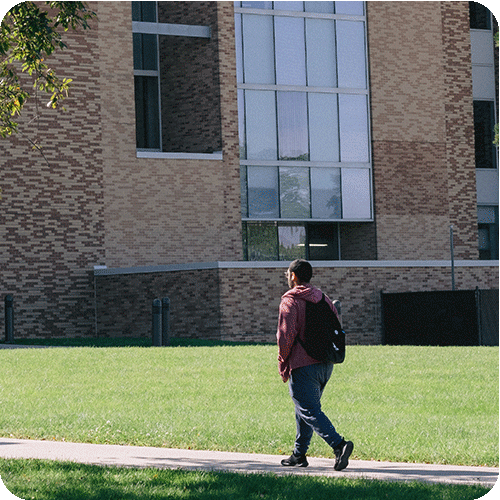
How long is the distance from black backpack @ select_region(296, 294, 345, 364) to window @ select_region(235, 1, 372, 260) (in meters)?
20.8

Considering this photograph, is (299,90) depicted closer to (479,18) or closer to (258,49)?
(258,49)

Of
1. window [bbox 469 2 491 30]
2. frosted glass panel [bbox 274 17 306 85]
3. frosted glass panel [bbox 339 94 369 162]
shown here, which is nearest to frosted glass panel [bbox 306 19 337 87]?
frosted glass panel [bbox 274 17 306 85]

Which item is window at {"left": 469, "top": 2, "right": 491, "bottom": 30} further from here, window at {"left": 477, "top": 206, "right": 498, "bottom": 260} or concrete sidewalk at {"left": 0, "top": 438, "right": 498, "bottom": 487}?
concrete sidewalk at {"left": 0, "top": 438, "right": 498, "bottom": 487}

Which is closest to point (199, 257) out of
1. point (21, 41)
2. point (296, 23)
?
point (296, 23)

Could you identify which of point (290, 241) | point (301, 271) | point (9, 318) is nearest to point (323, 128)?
point (290, 241)

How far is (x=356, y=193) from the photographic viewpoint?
29344mm

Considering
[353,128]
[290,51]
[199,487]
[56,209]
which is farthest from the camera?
[353,128]

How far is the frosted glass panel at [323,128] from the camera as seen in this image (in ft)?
94.8

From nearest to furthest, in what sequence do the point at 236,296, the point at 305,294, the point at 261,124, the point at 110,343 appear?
1. the point at 305,294
2. the point at 110,343
3. the point at 236,296
4. the point at 261,124

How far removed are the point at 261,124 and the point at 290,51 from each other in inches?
105

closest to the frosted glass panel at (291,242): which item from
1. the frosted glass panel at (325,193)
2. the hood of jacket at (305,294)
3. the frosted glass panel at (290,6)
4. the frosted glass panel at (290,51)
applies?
the frosted glass panel at (325,193)

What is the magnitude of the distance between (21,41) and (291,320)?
5098mm

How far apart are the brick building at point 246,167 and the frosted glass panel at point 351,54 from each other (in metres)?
0.06

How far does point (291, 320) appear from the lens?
23.3 ft
